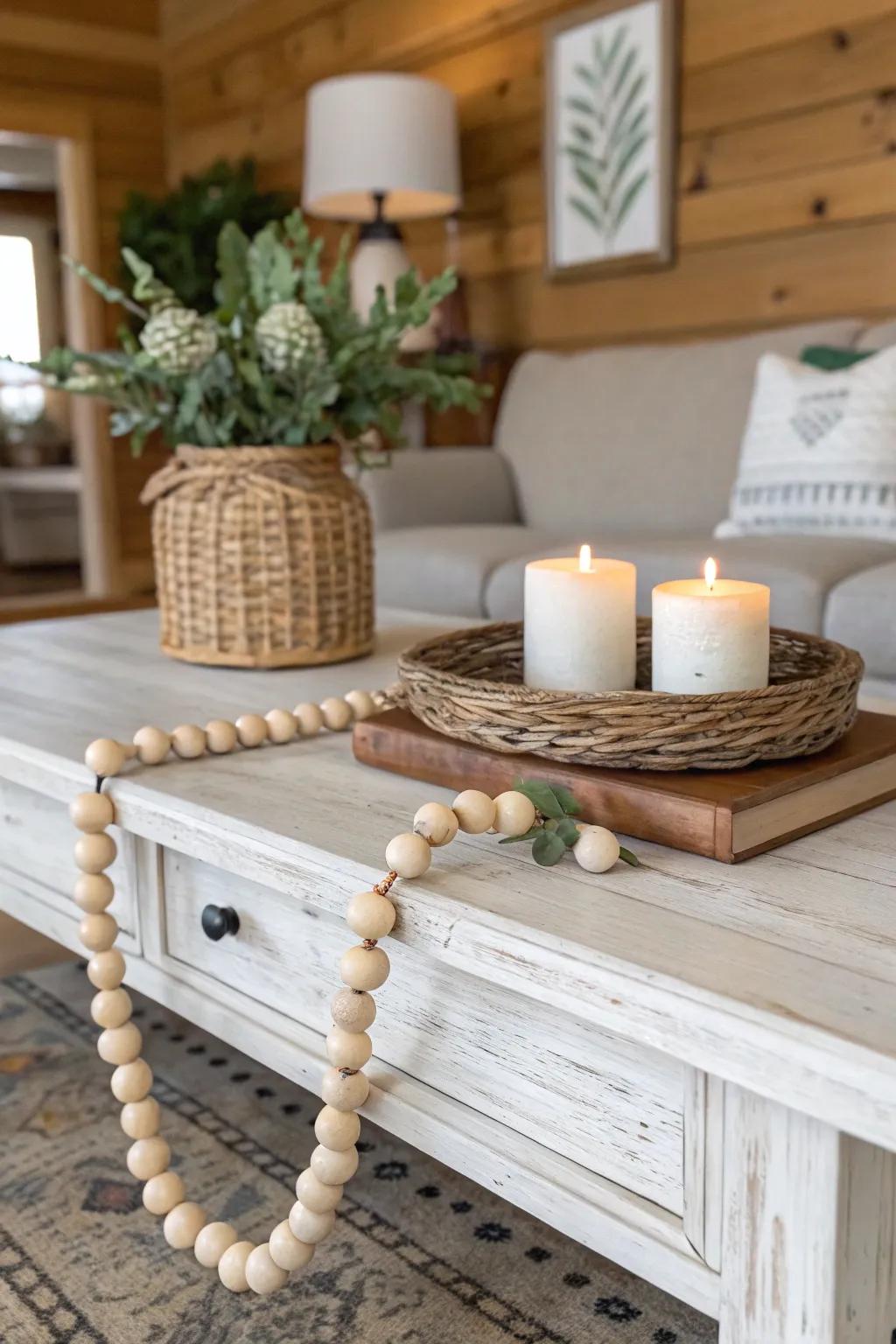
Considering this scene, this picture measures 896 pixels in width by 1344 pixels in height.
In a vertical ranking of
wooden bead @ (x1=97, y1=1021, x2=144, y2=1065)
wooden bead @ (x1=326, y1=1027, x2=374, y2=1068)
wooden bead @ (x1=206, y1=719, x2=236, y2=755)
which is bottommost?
wooden bead @ (x1=97, y1=1021, x2=144, y2=1065)

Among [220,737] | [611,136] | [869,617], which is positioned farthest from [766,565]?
[611,136]

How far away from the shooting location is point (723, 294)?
9.77ft

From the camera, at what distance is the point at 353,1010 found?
2.29 feet

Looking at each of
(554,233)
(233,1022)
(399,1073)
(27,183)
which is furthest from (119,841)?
(27,183)

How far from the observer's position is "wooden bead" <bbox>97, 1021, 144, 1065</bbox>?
2.96ft

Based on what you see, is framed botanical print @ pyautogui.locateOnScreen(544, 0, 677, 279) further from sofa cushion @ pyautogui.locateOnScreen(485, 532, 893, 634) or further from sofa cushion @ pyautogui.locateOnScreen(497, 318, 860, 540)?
sofa cushion @ pyautogui.locateOnScreen(485, 532, 893, 634)

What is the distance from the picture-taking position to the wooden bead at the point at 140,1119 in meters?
0.90

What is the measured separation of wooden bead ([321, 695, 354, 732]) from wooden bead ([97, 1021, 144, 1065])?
Answer: 0.30 meters

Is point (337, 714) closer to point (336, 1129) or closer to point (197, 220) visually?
point (336, 1129)

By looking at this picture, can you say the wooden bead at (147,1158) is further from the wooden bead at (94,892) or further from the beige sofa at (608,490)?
the beige sofa at (608,490)

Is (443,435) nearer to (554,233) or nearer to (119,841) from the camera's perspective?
(554,233)

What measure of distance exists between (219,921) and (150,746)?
16 cm

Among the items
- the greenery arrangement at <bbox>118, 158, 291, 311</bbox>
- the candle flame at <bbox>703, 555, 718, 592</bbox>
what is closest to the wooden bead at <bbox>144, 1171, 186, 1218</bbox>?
the candle flame at <bbox>703, 555, 718, 592</bbox>

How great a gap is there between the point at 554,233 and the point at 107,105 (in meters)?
2.21
